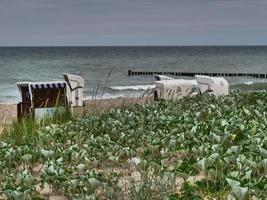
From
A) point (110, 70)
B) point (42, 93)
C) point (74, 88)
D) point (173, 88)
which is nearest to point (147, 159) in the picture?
point (42, 93)

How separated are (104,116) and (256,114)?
8.01ft

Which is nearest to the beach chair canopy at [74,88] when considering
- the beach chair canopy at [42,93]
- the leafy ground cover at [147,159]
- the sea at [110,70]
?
the sea at [110,70]

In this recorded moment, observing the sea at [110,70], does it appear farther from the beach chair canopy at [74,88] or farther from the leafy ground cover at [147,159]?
the leafy ground cover at [147,159]

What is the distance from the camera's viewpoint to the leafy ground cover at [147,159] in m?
4.44

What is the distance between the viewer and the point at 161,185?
4.36m

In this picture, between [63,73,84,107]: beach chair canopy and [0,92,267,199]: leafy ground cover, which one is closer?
[0,92,267,199]: leafy ground cover

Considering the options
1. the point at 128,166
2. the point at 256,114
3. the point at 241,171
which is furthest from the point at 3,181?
the point at 256,114

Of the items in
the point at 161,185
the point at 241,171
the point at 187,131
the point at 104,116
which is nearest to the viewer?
the point at 161,185

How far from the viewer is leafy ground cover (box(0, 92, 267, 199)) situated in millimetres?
4441

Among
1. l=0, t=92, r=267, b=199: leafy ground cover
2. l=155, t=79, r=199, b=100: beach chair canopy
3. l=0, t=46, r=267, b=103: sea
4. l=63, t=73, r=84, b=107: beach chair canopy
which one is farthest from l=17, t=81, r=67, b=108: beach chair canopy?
l=0, t=92, r=267, b=199: leafy ground cover

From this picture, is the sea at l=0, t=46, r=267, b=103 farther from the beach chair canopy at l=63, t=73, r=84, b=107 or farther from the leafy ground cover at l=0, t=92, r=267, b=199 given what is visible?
the leafy ground cover at l=0, t=92, r=267, b=199

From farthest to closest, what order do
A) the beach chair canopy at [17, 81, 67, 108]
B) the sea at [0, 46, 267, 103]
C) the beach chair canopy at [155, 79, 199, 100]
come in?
the sea at [0, 46, 267, 103]
the beach chair canopy at [155, 79, 199, 100]
the beach chair canopy at [17, 81, 67, 108]

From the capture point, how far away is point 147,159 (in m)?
5.71

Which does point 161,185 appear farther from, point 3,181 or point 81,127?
point 81,127
